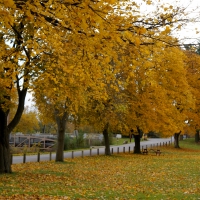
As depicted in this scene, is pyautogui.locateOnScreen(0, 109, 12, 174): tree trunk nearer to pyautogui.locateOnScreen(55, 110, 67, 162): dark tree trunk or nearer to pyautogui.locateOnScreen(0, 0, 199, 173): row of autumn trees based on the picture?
pyautogui.locateOnScreen(0, 0, 199, 173): row of autumn trees

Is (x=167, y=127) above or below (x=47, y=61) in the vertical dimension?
below

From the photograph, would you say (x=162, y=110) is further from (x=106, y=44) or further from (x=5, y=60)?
(x=106, y=44)

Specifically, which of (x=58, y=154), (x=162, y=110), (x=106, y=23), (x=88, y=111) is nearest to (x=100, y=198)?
(x=106, y=23)

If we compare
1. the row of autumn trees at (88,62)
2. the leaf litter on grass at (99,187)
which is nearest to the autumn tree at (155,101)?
the row of autumn trees at (88,62)

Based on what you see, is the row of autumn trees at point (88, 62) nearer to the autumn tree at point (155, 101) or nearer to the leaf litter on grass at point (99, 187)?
the autumn tree at point (155, 101)

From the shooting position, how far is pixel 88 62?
7.93m

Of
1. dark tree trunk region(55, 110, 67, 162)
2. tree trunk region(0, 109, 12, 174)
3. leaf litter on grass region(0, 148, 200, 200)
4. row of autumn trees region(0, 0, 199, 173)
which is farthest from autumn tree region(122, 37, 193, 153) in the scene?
tree trunk region(0, 109, 12, 174)

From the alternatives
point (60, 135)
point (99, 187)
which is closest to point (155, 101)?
point (60, 135)

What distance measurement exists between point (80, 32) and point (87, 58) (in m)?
1.20

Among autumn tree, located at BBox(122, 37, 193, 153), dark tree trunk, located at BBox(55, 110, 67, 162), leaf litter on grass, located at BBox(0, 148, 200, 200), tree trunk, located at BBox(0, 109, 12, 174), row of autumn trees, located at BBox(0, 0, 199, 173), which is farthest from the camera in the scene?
autumn tree, located at BBox(122, 37, 193, 153)

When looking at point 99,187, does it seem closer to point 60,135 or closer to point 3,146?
point 3,146

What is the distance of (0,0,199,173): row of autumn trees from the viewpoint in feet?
19.6

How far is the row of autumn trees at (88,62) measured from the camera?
5.98 m

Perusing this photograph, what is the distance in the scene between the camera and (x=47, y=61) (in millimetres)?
13266
